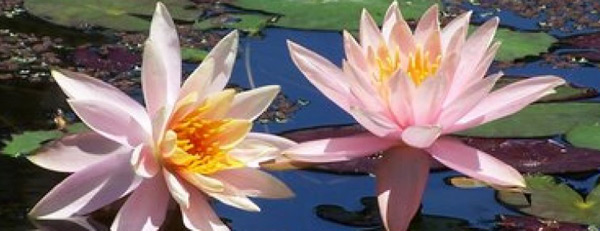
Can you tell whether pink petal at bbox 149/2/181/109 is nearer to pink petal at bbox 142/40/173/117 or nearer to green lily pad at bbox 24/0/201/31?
pink petal at bbox 142/40/173/117

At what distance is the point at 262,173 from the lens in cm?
125

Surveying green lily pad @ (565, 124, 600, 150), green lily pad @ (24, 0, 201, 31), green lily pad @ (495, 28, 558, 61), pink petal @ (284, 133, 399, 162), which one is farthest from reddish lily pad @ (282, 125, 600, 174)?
green lily pad @ (24, 0, 201, 31)

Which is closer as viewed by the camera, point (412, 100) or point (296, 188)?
point (412, 100)

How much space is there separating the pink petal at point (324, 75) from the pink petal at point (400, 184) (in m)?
0.08

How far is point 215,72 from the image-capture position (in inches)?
50.6

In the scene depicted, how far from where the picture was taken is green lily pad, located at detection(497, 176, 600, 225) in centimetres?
129

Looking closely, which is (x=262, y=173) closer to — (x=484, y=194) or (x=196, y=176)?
(x=196, y=176)

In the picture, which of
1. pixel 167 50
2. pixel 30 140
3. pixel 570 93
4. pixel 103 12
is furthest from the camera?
pixel 103 12

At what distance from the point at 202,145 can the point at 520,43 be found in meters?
0.77

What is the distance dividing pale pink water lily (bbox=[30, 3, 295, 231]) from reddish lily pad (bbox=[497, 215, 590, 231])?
24 cm

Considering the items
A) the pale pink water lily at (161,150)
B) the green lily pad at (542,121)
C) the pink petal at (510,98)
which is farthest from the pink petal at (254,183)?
the green lily pad at (542,121)

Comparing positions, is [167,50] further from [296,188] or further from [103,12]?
[103,12]

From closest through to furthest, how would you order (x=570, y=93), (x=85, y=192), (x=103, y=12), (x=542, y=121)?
A: (x=85, y=192)
(x=542, y=121)
(x=570, y=93)
(x=103, y=12)

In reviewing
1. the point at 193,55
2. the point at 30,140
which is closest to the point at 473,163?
the point at 30,140
